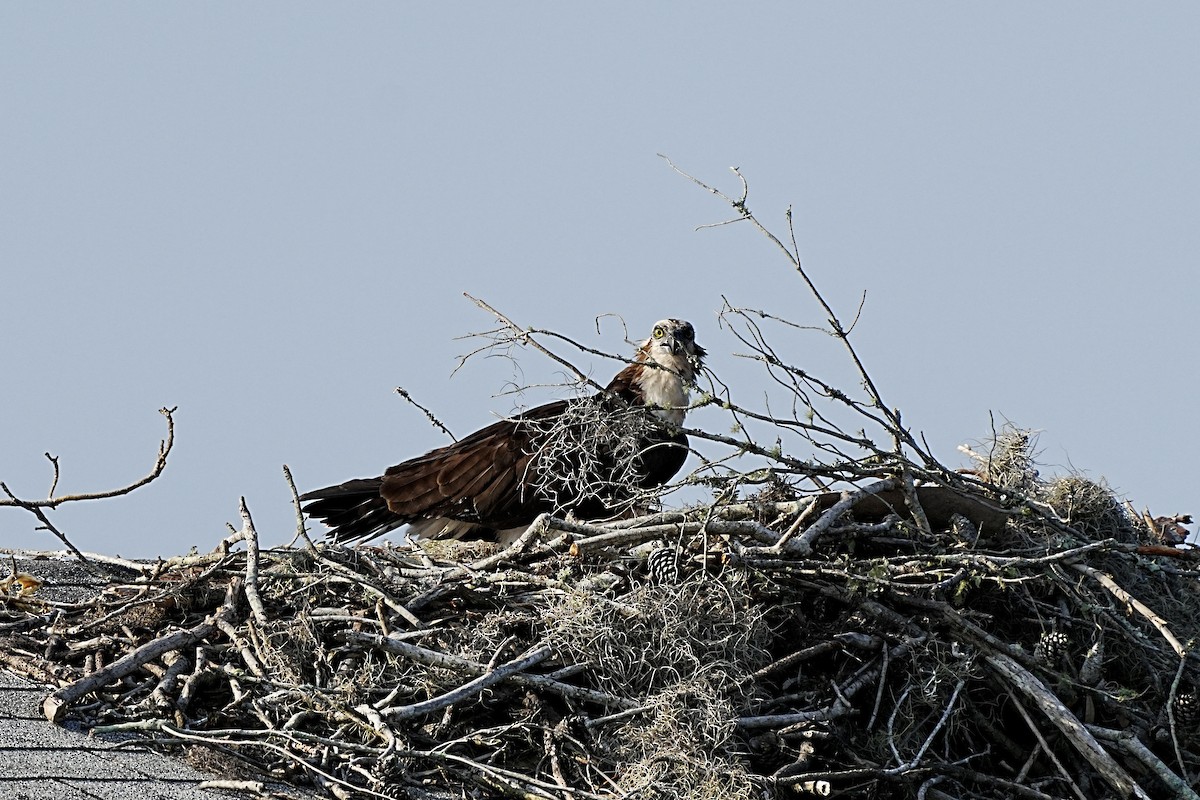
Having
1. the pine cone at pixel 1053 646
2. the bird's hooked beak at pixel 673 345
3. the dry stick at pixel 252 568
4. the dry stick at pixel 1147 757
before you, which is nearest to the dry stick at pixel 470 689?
the dry stick at pixel 252 568

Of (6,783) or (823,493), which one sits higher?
(823,493)

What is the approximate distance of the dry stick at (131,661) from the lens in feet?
14.2

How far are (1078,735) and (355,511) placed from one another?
3.47 metres

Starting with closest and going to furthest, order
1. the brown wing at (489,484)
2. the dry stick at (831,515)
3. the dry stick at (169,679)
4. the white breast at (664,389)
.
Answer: the dry stick at (169,679), the dry stick at (831,515), the brown wing at (489,484), the white breast at (664,389)

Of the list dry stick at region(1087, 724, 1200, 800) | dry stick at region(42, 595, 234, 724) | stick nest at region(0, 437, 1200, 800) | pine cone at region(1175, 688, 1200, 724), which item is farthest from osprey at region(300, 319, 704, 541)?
pine cone at region(1175, 688, 1200, 724)

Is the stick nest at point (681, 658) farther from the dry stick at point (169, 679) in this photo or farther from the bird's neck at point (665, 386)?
the bird's neck at point (665, 386)

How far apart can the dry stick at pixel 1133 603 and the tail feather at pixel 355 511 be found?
3.11 m

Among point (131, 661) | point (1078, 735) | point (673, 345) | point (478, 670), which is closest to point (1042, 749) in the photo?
point (1078, 735)

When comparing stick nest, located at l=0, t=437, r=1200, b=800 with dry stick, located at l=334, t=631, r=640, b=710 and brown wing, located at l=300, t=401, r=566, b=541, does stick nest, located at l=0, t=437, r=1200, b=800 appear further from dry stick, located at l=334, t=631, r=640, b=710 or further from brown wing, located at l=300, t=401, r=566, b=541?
brown wing, located at l=300, t=401, r=566, b=541

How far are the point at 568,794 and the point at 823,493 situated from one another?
1.53 metres

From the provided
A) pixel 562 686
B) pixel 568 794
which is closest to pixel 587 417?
pixel 562 686

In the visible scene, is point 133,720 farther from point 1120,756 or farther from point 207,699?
point 1120,756

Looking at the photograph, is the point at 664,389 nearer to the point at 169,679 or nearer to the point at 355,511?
the point at 355,511

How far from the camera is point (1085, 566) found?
5.11 metres
